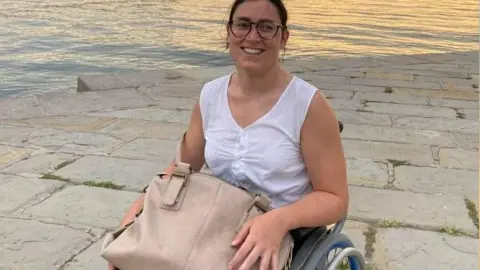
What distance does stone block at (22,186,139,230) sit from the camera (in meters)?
3.44

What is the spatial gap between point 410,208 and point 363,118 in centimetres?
240

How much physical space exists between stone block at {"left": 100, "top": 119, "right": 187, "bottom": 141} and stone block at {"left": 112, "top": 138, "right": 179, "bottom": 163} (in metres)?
0.14

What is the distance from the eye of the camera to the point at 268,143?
1890 mm

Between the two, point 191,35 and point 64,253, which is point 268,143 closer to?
point 64,253

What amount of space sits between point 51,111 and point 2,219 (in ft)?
9.21

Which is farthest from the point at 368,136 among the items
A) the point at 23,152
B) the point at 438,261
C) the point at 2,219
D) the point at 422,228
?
the point at 2,219

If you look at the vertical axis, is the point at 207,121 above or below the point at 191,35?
above

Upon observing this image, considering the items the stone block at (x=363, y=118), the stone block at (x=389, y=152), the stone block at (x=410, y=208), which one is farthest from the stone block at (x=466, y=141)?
the stone block at (x=410, y=208)

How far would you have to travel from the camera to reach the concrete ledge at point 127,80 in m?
7.50

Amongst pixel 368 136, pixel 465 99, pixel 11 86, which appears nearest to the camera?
pixel 368 136

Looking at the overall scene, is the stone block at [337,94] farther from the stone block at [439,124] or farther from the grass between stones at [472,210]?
the grass between stones at [472,210]

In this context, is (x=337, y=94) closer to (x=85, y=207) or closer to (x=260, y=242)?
(x=85, y=207)

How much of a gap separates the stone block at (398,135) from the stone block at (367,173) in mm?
713

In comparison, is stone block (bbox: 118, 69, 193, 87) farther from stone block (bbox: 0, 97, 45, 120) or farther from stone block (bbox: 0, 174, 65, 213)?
stone block (bbox: 0, 174, 65, 213)
